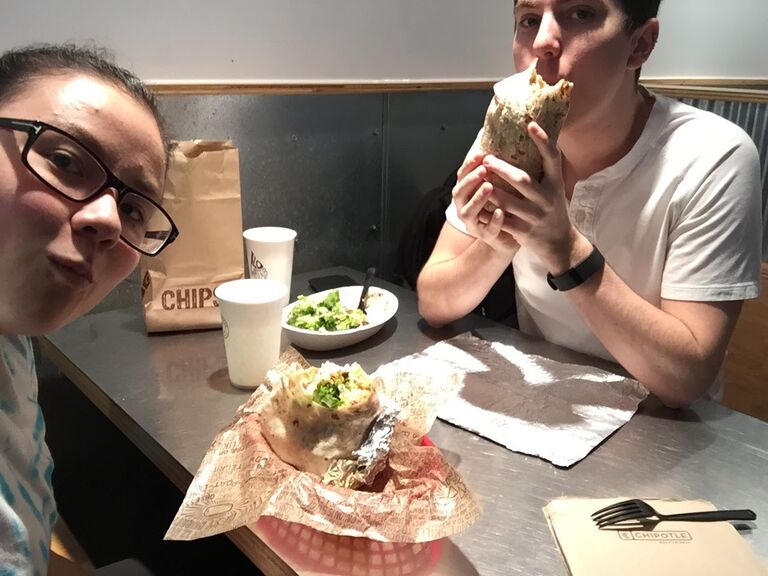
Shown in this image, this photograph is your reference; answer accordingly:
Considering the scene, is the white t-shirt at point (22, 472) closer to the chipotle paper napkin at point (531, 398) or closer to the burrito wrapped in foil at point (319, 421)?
the burrito wrapped in foil at point (319, 421)

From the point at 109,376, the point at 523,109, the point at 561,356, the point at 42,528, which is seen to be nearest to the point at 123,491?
the point at 109,376

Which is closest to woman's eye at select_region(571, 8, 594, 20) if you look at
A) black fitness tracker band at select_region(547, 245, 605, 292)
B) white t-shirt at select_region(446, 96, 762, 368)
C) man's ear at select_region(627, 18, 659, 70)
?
man's ear at select_region(627, 18, 659, 70)

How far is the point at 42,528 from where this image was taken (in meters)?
0.80

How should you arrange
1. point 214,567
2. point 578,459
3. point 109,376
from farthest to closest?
point 214,567 → point 109,376 → point 578,459

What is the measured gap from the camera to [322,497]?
0.78 metres

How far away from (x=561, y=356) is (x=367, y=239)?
106cm

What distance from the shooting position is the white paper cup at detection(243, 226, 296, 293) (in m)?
1.46

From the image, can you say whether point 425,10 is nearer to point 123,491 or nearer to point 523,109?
point 523,109

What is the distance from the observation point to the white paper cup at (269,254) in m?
1.46

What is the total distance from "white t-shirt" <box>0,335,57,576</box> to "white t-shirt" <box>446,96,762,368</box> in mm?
1011

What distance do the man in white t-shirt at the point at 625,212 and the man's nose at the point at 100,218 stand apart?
632 millimetres

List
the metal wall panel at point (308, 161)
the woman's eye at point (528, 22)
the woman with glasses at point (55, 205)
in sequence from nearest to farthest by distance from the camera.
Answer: the woman with glasses at point (55, 205), the woman's eye at point (528, 22), the metal wall panel at point (308, 161)

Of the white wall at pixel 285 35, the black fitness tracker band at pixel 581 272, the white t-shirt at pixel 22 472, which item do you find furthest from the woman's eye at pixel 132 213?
the white wall at pixel 285 35

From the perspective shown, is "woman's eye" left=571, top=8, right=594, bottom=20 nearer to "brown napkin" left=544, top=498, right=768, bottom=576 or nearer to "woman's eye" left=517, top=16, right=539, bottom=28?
"woman's eye" left=517, top=16, right=539, bottom=28
